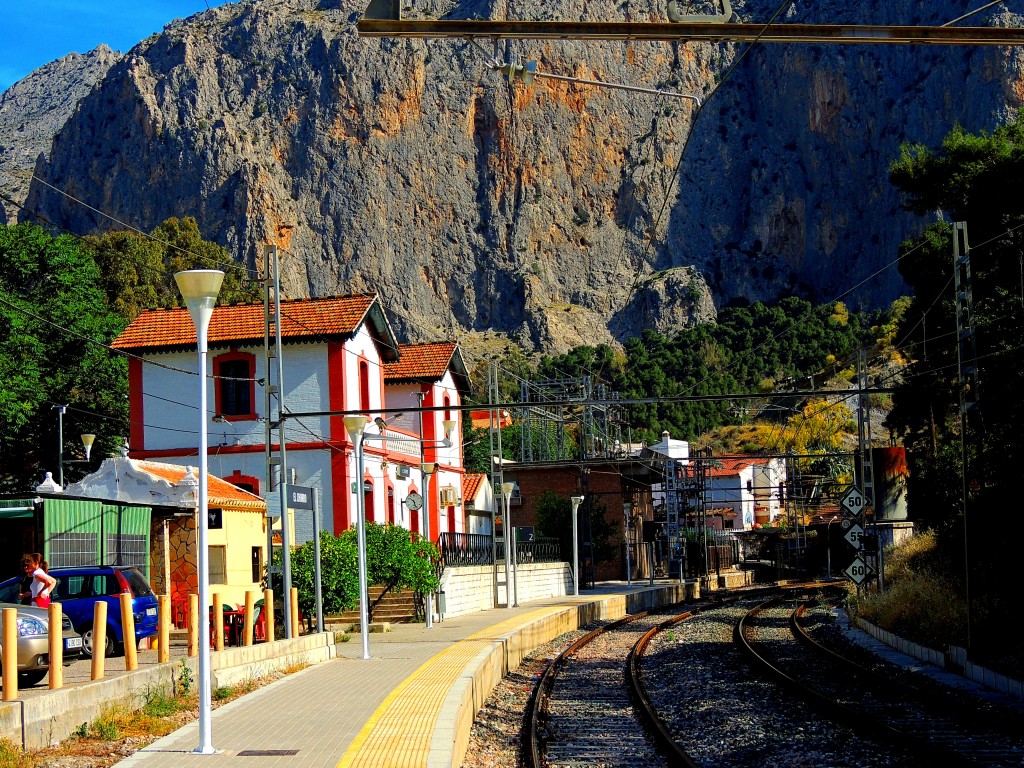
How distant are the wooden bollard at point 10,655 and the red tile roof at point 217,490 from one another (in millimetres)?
15394

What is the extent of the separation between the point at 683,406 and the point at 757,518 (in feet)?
45.2

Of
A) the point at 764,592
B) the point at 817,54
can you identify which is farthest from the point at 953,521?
the point at 817,54

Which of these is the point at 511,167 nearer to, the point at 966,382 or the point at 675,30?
the point at 966,382

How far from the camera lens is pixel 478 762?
41.1ft

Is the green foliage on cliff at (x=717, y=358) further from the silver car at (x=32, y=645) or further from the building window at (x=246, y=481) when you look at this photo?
the silver car at (x=32, y=645)

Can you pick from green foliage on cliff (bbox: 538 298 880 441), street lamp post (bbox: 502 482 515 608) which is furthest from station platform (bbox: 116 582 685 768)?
green foliage on cliff (bbox: 538 298 880 441)

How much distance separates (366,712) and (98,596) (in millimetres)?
7563

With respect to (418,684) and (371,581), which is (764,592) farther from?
(418,684)

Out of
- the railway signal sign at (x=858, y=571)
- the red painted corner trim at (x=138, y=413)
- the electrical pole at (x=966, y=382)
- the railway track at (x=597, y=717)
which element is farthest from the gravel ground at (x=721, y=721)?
the red painted corner trim at (x=138, y=413)

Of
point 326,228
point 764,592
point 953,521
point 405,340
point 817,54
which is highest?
point 817,54

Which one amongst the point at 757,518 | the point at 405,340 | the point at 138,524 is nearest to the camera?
the point at 138,524

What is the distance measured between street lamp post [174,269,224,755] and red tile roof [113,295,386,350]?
78.9 feet

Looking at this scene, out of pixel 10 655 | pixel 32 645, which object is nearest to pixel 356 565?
pixel 32 645

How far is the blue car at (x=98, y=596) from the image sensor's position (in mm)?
18469
